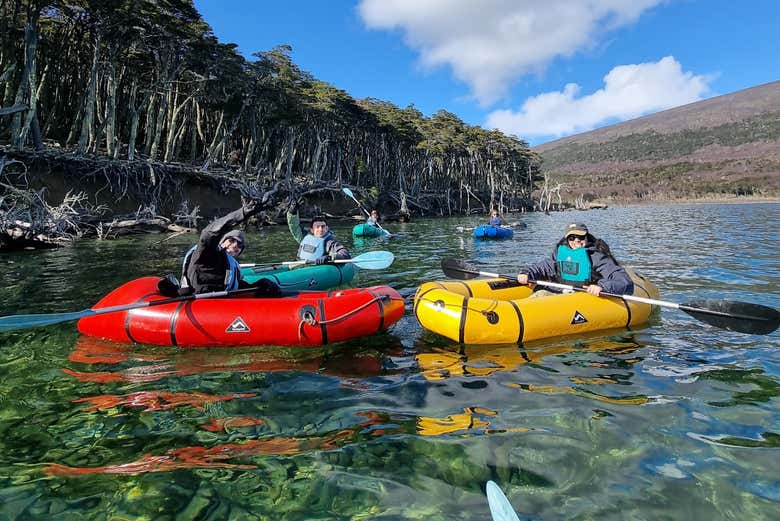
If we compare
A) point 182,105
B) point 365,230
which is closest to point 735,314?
point 365,230

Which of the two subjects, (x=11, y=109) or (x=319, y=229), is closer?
(x=319, y=229)

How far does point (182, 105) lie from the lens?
2722 cm

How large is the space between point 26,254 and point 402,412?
13.9m

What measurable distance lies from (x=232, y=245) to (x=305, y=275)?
2.92 metres

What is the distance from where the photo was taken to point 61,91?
90.4 feet

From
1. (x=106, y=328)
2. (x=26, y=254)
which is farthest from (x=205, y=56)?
(x=106, y=328)

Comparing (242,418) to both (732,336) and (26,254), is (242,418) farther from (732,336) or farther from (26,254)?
(26,254)

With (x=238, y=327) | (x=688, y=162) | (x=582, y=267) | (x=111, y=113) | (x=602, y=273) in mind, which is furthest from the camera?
(x=688, y=162)

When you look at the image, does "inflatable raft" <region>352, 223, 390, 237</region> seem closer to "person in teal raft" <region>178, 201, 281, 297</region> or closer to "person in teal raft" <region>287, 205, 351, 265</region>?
"person in teal raft" <region>287, 205, 351, 265</region>

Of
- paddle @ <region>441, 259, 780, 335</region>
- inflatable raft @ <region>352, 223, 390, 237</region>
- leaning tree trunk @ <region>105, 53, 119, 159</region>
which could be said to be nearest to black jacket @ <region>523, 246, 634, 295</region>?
paddle @ <region>441, 259, 780, 335</region>

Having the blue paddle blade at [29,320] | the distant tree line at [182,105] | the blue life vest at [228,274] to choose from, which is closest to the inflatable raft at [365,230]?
the distant tree line at [182,105]

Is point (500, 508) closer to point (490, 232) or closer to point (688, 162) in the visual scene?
point (490, 232)

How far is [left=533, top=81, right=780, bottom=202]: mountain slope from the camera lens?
312 feet

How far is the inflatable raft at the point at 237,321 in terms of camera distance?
5375 millimetres
